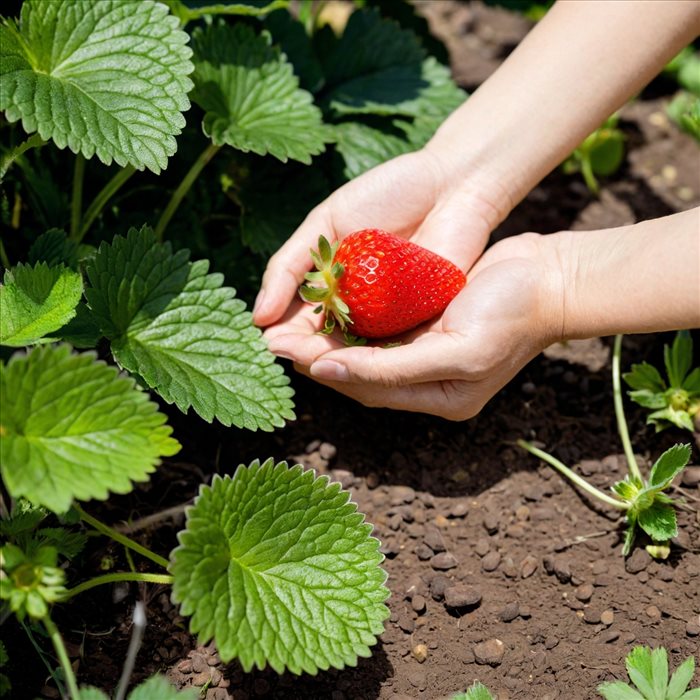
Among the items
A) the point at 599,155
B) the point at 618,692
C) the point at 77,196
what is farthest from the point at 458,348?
the point at 599,155

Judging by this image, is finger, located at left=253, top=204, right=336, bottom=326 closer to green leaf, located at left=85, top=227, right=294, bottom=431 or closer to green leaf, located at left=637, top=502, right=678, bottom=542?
green leaf, located at left=85, top=227, right=294, bottom=431

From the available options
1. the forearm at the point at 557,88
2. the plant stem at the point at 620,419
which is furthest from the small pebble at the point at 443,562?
the forearm at the point at 557,88

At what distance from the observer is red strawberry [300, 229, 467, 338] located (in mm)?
1505

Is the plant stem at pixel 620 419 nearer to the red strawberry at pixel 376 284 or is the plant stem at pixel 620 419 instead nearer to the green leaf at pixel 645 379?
the green leaf at pixel 645 379

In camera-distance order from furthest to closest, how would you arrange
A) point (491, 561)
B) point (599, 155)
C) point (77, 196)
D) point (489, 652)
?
point (599, 155) < point (77, 196) < point (491, 561) < point (489, 652)

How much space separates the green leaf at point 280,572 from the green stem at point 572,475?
0.50 meters

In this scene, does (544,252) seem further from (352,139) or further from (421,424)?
(352,139)

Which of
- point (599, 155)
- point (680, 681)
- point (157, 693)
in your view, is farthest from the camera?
point (599, 155)

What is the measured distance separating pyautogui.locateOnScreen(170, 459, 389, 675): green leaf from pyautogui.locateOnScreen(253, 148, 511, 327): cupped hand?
42 cm

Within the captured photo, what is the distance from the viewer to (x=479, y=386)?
1.59 meters

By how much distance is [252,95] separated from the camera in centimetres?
181

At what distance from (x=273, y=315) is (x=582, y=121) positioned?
0.79 metres

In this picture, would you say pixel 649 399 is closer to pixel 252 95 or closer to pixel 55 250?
pixel 252 95

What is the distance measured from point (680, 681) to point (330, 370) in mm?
747
